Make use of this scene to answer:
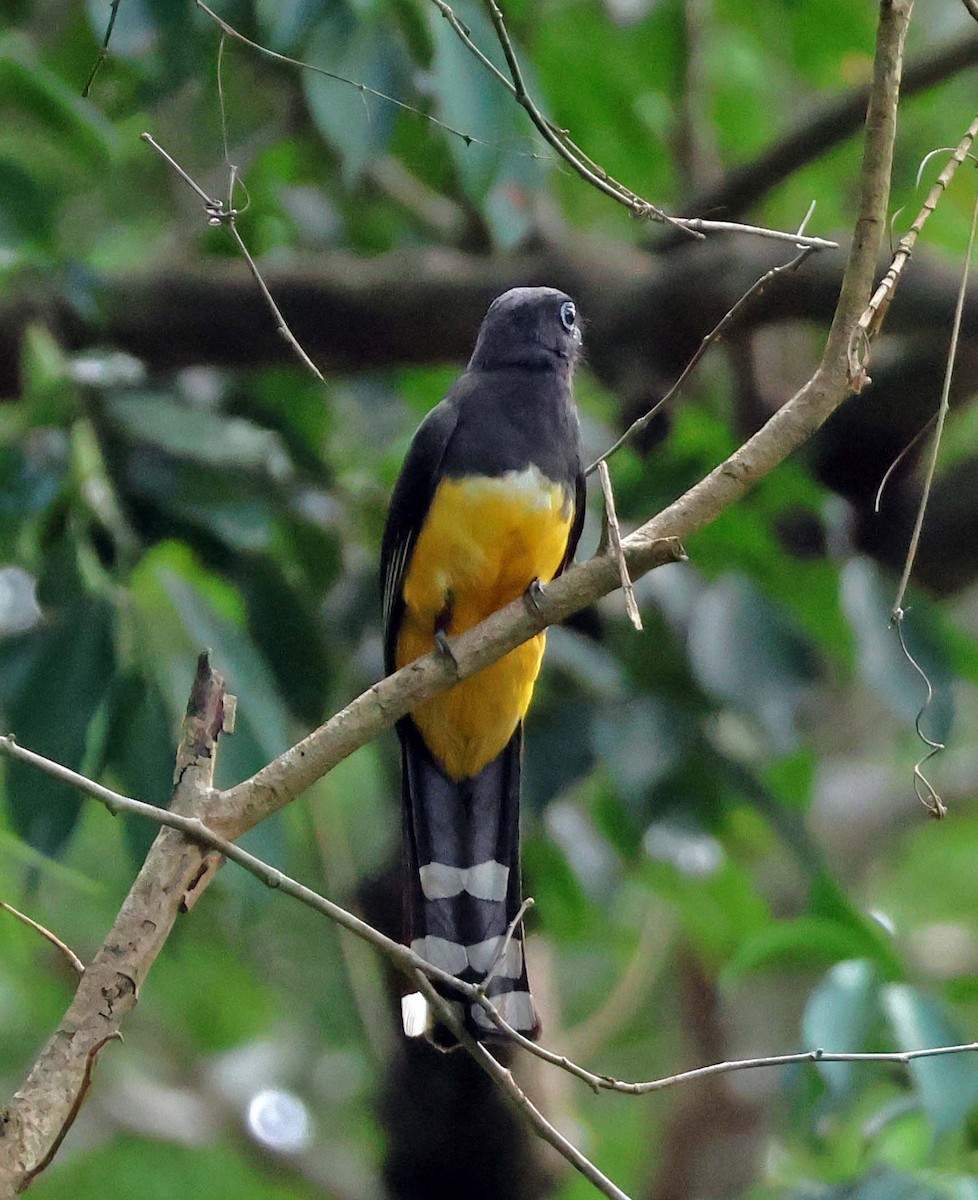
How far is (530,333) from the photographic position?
412cm

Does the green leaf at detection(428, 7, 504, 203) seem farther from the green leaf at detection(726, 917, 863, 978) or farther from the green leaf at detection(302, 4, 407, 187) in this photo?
the green leaf at detection(726, 917, 863, 978)

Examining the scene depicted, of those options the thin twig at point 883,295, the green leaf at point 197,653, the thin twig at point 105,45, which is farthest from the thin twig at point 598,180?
the green leaf at point 197,653

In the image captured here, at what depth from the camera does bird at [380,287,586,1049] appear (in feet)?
12.1

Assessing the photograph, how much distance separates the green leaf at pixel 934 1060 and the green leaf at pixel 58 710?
5.84ft

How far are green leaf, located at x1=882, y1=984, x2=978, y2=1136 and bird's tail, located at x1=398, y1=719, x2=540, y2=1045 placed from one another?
30.1 inches

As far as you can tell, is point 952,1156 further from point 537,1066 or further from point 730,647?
point 537,1066

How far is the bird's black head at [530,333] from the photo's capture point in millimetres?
4094

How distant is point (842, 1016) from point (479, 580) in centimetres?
120

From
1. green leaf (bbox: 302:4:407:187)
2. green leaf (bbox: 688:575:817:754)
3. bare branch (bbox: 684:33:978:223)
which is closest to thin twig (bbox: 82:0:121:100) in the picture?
green leaf (bbox: 302:4:407:187)

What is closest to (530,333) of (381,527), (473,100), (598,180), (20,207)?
(473,100)

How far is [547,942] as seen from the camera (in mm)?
6402

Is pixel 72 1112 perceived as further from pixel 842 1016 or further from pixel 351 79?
pixel 351 79

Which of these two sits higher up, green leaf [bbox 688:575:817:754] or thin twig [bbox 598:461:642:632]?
green leaf [bbox 688:575:817:754]

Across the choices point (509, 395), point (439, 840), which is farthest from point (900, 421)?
point (439, 840)
